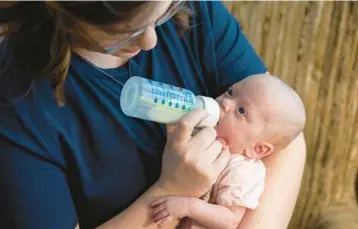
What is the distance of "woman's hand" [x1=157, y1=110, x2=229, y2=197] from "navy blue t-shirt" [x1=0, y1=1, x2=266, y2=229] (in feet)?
0.18

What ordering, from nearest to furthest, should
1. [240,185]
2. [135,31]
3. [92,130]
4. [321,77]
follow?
[135,31] → [92,130] → [240,185] → [321,77]

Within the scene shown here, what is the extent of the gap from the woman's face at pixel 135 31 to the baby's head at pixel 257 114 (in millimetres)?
302

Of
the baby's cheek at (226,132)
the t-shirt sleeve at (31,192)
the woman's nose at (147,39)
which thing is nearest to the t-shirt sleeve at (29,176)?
the t-shirt sleeve at (31,192)

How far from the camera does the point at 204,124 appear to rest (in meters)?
1.16

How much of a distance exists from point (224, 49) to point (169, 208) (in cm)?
36

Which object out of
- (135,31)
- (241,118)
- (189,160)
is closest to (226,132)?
(241,118)

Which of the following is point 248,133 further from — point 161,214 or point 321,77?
point 321,77

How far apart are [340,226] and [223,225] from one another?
0.47 m

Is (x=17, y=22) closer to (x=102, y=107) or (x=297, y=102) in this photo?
(x=102, y=107)

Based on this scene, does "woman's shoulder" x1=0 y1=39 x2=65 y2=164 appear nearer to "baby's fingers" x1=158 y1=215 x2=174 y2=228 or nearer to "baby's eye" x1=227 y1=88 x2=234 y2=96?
"baby's fingers" x1=158 y1=215 x2=174 y2=228

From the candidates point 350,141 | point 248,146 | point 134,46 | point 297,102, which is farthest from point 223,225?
point 350,141

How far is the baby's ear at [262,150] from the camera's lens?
1.22 m

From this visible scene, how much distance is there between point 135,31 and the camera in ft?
2.92

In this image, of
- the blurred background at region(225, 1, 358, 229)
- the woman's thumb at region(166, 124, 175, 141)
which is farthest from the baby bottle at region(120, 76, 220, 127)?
the blurred background at region(225, 1, 358, 229)
